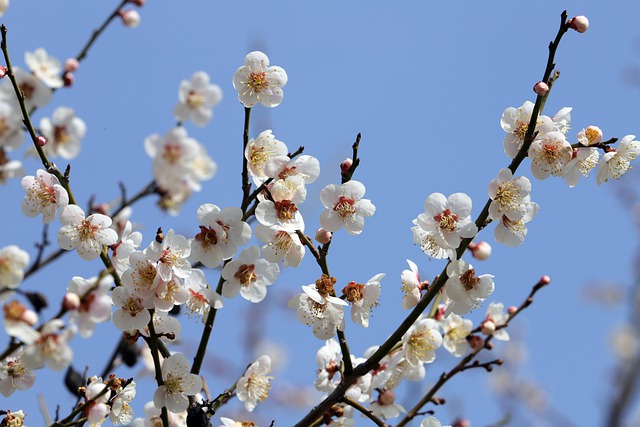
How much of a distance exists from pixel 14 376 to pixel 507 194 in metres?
1.71

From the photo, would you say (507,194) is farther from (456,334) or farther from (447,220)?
(456,334)

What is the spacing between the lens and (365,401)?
278 centimetres

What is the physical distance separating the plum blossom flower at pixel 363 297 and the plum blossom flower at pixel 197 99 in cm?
271

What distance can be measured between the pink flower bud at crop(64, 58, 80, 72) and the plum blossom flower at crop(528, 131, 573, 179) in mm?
2593

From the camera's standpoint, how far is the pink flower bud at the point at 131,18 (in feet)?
14.5

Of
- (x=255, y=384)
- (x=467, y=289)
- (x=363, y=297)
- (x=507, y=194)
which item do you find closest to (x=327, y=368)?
(x=255, y=384)

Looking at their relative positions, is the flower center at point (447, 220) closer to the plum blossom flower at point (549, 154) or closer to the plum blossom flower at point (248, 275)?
the plum blossom flower at point (549, 154)

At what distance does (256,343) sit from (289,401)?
2.79m

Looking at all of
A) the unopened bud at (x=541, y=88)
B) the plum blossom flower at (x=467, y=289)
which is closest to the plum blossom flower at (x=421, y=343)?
the plum blossom flower at (x=467, y=289)

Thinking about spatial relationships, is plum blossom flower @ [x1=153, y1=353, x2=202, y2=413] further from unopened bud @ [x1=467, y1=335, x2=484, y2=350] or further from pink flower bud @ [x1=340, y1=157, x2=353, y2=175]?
unopened bud @ [x1=467, y1=335, x2=484, y2=350]

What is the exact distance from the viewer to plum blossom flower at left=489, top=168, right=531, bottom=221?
7.63 ft

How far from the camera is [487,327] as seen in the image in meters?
3.06

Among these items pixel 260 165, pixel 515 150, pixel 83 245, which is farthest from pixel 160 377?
pixel 515 150

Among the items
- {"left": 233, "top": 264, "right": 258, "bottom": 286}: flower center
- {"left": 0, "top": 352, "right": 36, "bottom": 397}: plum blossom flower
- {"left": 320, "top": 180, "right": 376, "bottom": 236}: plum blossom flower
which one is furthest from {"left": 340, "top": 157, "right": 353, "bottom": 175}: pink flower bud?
{"left": 0, "top": 352, "right": 36, "bottom": 397}: plum blossom flower
